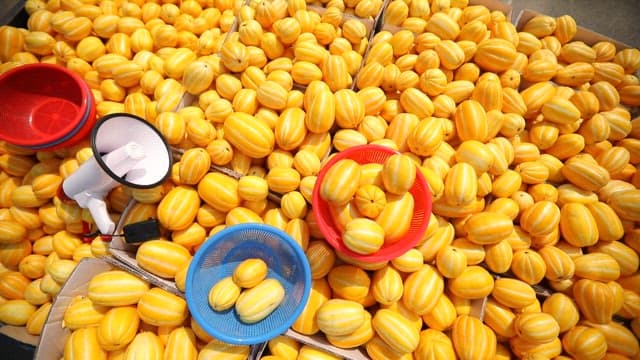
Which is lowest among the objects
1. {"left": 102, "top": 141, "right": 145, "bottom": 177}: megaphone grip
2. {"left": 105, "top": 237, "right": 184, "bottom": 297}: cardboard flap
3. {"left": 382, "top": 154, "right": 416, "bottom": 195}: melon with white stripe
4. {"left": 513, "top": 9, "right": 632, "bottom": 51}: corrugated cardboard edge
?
{"left": 105, "top": 237, "right": 184, "bottom": 297}: cardboard flap

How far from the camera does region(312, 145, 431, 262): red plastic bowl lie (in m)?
1.83

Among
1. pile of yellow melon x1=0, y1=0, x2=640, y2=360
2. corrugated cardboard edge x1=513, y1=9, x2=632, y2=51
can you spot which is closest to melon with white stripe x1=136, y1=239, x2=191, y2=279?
pile of yellow melon x1=0, y1=0, x2=640, y2=360

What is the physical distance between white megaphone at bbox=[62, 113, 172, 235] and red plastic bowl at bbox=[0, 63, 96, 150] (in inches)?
18.7

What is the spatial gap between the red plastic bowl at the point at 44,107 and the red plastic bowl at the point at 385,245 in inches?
73.2

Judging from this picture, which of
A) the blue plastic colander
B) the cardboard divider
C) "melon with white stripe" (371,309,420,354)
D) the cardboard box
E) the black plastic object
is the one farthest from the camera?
the cardboard divider

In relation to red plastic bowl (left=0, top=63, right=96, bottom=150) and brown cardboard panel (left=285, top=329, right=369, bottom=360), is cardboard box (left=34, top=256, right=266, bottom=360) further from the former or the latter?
red plastic bowl (left=0, top=63, right=96, bottom=150)

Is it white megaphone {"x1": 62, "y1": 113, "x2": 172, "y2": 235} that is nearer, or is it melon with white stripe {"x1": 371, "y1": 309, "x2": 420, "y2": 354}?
melon with white stripe {"x1": 371, "y1": 309, "x2": 420, "y2": 354}

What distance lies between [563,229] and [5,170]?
4.26 meters

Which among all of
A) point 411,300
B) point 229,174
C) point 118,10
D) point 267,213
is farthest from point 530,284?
point 118,10

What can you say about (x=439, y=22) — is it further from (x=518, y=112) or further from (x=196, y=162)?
(x=196, y=162)

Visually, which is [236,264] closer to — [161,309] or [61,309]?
[161,309]

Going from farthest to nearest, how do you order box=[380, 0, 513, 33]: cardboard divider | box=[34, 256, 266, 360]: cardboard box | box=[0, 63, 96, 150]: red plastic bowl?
box=[380, 0, 513, 33]: cardboard divider
box=[0, 63, 96, 150]: red plastic bowl
box=[34, 256, 266, 360]: cardboard box

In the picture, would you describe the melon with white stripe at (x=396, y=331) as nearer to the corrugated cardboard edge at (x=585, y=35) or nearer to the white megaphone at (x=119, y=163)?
the white megaphone at (x=119, y=163)

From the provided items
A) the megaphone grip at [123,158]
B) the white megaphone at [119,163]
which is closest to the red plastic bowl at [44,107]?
the white megaphone at [119,163]
